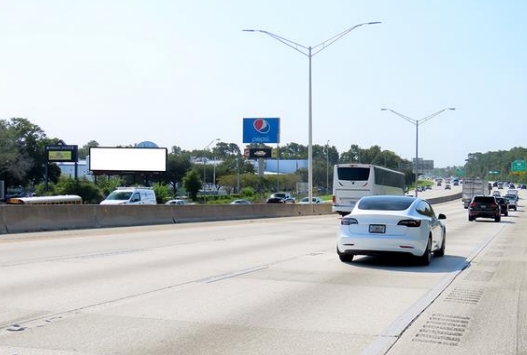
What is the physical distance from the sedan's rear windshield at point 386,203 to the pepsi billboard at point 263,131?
73.7 m

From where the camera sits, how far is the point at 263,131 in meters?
90.2

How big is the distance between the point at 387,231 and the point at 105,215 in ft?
55.5

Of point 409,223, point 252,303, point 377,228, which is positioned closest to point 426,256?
point 409,223

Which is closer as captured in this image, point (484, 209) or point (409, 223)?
point (409, 223)

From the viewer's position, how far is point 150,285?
A: 1173cm

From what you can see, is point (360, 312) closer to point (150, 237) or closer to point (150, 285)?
point (150, 285)

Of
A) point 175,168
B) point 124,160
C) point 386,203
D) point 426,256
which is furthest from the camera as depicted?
point 175,168

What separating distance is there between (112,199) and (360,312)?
1228 inches

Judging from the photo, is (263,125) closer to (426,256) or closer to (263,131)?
(263,131)

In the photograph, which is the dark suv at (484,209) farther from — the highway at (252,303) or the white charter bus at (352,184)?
the highway at (252,303)

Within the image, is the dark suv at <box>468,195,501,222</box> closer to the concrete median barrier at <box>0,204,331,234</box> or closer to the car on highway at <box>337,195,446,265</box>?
the concrete median barrier at <box>0,204,331,234</box>

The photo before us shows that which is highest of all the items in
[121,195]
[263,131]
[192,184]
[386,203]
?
[263,131]

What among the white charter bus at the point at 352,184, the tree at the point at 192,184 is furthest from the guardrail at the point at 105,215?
the tree at the point at 192,184

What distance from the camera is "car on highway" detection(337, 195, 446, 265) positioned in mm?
15086
